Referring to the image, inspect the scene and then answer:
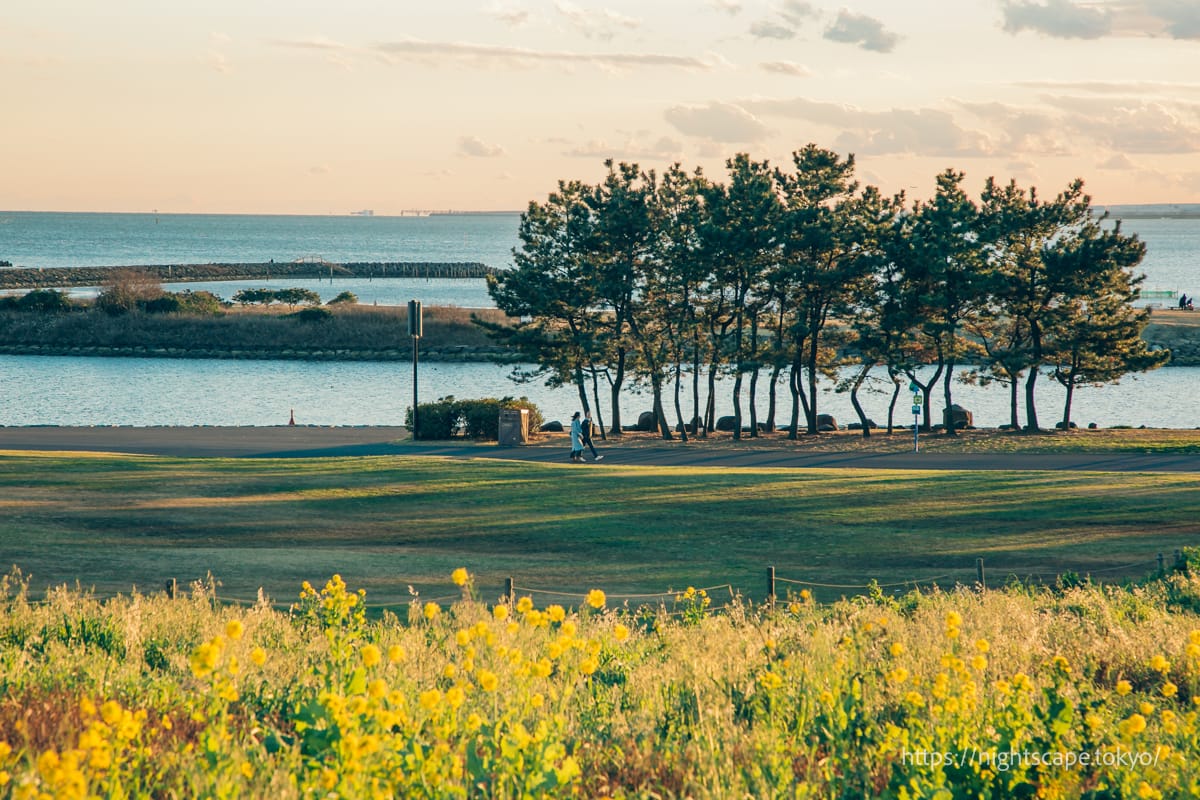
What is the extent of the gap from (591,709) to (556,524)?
1440cm

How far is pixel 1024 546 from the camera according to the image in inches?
789

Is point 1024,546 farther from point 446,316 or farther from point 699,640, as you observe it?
point 446,316

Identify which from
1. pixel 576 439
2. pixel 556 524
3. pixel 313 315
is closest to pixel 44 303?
pixel 313 315

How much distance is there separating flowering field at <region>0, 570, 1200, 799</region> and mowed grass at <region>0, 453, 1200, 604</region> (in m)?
6.29

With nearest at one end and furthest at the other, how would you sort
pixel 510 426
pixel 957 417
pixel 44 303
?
1. pixel 510 426
2. pixel 957 417
3. pixel 44 303

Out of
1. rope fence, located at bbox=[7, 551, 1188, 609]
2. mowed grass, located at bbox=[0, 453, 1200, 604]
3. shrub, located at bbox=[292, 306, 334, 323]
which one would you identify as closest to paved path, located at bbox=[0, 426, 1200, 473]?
mowed grass, located at bbox=[0, 453, 1200, 604]

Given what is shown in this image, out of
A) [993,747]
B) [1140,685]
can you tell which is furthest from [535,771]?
[1140,685]

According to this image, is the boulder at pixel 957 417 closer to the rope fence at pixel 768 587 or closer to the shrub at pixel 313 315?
the rope fence at pixel 768 587

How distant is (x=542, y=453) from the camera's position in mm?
35281

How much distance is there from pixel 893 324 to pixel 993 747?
41451 millimetres

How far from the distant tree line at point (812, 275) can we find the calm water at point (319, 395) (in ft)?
28.6

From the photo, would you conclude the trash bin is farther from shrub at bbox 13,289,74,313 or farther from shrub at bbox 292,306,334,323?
shrub at bbox 13,289,74,313

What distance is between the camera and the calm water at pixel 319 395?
55906 mm

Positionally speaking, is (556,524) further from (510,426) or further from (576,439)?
(510,426)
